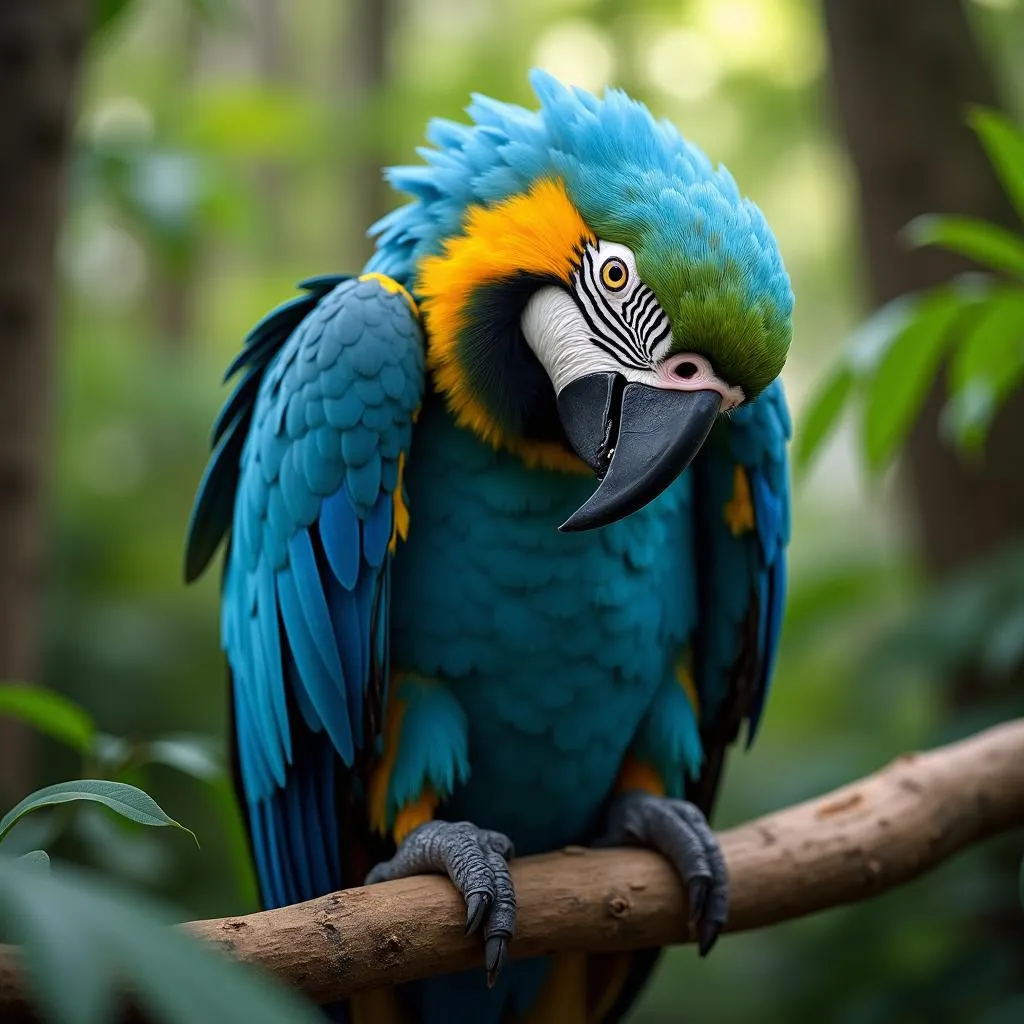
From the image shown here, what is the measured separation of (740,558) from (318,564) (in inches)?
28.8

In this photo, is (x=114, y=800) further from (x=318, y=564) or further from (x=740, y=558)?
(x=740, y=558)

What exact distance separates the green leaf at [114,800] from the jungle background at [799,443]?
24.8 inches

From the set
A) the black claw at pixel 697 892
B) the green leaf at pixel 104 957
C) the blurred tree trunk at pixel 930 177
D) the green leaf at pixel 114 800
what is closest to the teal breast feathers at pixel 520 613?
the black claw at pixel 697 892

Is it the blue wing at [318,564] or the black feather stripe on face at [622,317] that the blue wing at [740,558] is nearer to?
the black feather stripe on face at [622,317]

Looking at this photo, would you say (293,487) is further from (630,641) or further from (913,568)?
(913,568)

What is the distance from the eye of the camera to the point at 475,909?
146 centimetres

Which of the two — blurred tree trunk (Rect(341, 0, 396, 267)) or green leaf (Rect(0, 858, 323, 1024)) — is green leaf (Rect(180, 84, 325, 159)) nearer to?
blurred tree trunk (Rect(341, 0, 396, 267))

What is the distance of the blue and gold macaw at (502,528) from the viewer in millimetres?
1475

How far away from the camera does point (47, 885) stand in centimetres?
69

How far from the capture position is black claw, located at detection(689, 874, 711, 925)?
1.69 m

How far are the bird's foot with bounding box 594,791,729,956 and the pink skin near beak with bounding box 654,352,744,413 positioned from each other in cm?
73

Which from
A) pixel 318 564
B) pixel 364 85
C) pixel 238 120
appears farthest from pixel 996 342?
pixel 364 85

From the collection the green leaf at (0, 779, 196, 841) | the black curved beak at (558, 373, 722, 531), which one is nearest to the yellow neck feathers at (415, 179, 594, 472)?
the black curved beak at (558, 373, 722, 531)

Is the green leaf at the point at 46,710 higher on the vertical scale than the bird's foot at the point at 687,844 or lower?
higher
